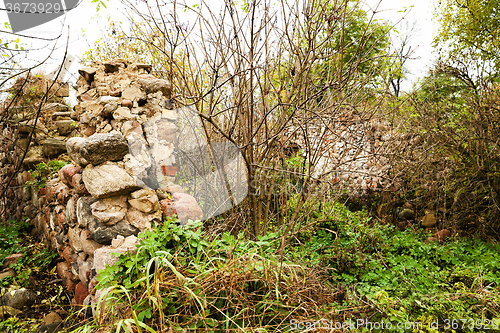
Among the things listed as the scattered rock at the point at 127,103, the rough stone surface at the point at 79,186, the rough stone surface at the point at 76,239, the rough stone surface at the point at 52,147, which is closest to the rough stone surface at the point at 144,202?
the rough stone surface at the point at 79,186

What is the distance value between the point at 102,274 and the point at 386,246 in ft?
12.3

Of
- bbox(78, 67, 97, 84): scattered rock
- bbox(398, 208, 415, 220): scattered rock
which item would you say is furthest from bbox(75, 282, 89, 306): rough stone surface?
bbox(398, 208, 415, 220): scattered rock

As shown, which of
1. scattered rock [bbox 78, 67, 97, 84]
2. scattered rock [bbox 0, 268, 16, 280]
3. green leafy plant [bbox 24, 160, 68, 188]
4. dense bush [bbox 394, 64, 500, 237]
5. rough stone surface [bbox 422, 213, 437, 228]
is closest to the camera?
scattered rock [bbox 78, 67, 97, 84]

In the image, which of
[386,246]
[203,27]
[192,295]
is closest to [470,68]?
[386,246]

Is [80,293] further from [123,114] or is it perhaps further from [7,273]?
[123,114]

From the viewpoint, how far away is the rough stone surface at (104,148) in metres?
2.64

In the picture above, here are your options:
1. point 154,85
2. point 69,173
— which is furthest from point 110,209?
point 154,85

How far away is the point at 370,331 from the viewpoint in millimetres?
2172

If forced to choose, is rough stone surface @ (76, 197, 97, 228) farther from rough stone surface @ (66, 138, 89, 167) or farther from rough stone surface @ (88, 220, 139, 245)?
rough stone surface @ (66, 138, 89, 167)

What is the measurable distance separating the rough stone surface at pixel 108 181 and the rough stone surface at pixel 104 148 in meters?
0.09

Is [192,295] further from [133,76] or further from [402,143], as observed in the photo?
[402,143]

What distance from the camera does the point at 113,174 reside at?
2660 mm

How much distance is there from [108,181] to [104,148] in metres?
0.32

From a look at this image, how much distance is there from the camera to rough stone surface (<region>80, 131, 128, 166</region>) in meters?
2.64
